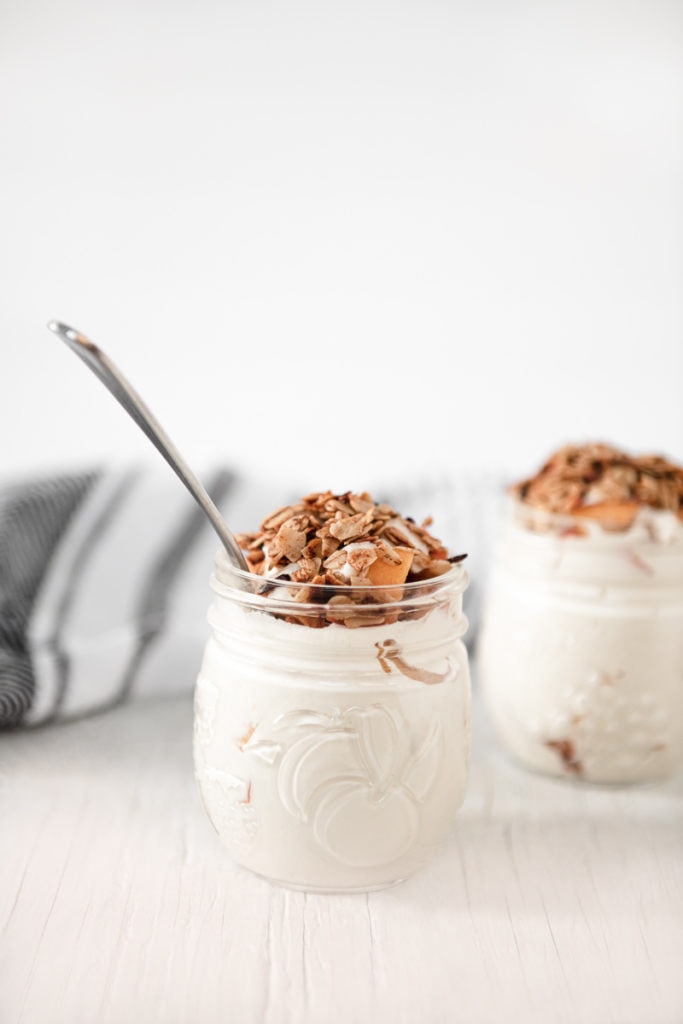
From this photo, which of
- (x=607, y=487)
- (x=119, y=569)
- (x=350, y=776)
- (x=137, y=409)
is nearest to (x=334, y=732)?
(x=350, y=776)

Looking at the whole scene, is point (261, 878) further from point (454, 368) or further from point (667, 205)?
point (667, 205)

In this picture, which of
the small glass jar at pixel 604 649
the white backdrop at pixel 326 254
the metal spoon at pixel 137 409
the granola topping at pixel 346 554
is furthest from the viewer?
the white backdrop at pixel 326 254

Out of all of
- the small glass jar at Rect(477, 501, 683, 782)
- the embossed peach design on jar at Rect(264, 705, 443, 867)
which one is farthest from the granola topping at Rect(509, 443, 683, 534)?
the embossed peach design on jar at Rect(264, 705, 443, 867)

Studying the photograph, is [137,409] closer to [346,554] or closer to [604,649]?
[346,554]

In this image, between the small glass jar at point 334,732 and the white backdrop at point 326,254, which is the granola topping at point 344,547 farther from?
the white backdrop at point 326,254

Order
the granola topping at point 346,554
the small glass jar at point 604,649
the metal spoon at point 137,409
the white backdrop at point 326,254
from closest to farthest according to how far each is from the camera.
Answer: the metal spoon at point 137,409
the granola topping at point 346,554
the small glass jar at point 604,649
the white backdrop at point 326,254

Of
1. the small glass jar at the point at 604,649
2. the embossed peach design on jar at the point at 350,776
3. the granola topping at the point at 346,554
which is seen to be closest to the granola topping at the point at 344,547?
the granola topping at the point at 346,554
